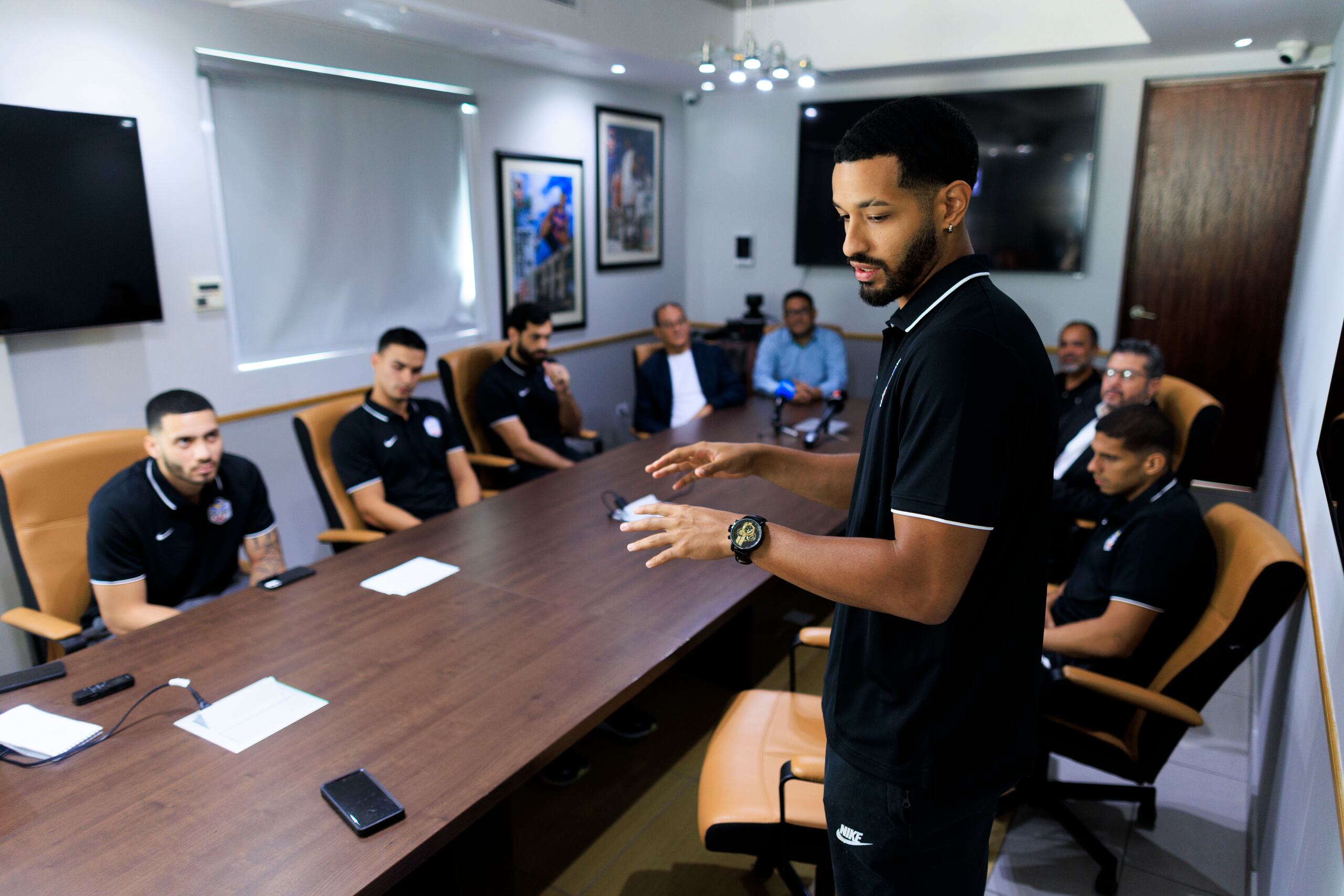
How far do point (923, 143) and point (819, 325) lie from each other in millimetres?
4469

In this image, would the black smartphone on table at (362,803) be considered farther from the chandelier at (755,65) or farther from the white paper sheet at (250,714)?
the chandelier at (755,65)

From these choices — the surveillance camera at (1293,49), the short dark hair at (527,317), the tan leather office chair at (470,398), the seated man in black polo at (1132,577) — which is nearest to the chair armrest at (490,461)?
the tan leather office chair at (470,398)

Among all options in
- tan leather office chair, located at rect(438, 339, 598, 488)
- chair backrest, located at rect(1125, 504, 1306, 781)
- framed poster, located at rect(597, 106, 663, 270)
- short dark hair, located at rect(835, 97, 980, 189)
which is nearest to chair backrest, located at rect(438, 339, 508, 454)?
tan leather office chair, located at rect(438, 339, 598, 488)

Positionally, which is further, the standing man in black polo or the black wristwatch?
the black wristwatch

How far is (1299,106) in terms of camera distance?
192 inches

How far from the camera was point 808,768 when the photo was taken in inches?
67.2

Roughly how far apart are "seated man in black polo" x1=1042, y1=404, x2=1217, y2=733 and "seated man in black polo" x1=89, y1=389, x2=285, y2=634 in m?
2.28

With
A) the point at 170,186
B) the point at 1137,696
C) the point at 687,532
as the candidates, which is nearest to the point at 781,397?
the point at 1137,696

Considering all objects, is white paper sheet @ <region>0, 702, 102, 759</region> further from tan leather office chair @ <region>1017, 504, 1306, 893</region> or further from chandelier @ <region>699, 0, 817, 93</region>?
chandelier @ <region>699, 0, 817, 93</region>

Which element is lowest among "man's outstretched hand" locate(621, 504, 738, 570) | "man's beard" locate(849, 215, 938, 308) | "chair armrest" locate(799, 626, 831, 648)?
"chair armrest" locate(799, 626, 831, 648)

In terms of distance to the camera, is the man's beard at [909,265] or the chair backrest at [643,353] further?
the chair backrest at [643,353]

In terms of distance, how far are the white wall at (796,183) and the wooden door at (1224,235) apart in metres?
0.10

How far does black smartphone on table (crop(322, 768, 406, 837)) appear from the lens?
141 cm

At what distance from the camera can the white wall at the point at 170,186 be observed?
3.21 meters
